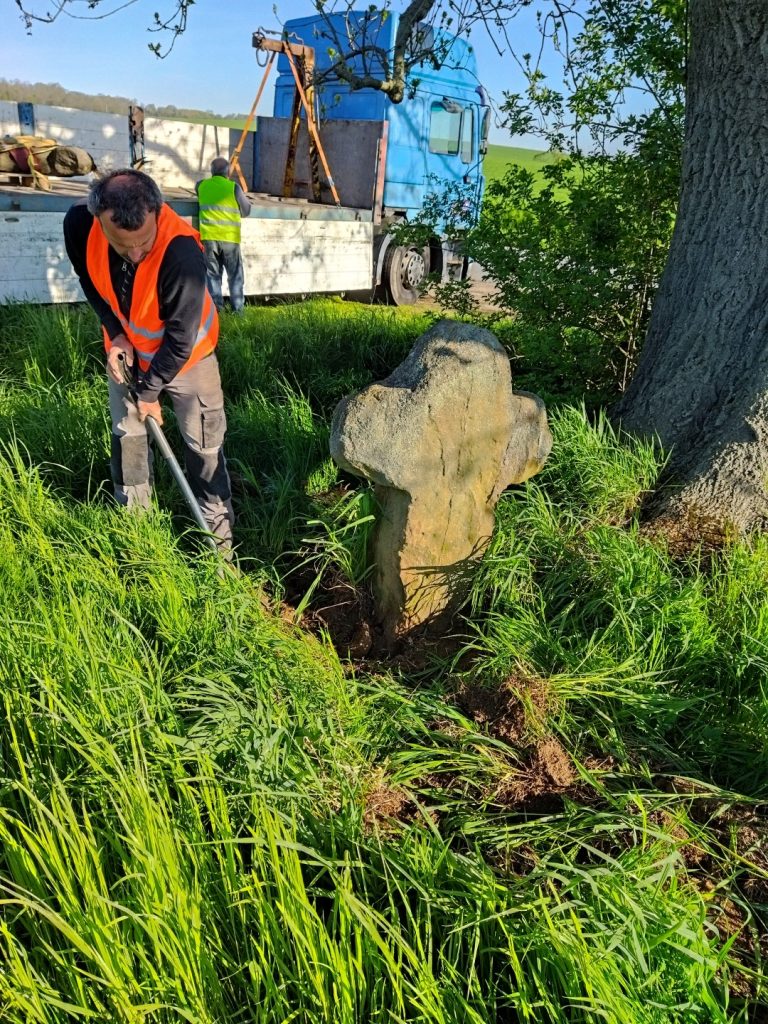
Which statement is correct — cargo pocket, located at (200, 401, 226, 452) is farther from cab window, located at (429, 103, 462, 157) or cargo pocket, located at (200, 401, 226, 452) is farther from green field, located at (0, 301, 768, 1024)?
cab window, located at (429, 103, 462, 157)

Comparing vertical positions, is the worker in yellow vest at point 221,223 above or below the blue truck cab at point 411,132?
below

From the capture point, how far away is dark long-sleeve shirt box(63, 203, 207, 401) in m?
3.02

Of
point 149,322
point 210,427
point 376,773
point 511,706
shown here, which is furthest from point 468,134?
point 376,773

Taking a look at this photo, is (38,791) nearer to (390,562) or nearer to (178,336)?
(390,562)

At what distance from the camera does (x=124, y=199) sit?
275 cm

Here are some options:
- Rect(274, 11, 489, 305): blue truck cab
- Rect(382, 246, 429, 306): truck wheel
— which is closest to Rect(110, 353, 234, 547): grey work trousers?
→ Rect(274, 11, 489, 305): blue truck cab

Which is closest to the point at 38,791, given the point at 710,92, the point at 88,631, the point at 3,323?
the point at 88,631

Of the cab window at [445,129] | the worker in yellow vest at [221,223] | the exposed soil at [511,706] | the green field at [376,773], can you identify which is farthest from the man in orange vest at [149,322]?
the cab window at [445,129]

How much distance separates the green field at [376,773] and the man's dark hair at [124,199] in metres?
1.08

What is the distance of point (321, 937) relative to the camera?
1373 millimetres

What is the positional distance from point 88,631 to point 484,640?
1215 mm

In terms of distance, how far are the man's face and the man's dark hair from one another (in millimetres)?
18

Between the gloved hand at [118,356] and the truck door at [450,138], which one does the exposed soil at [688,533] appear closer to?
the gloved hand at [118,356]

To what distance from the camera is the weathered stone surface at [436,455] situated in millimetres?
2541
